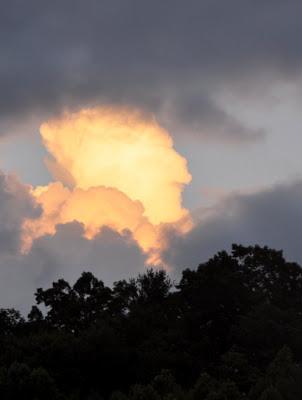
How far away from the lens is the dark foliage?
232 feet

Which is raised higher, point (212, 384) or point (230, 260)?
point (230, 260)

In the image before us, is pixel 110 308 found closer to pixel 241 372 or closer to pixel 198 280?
pixel 198 280

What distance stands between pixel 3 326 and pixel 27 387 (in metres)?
41.6

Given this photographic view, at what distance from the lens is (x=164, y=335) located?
93500mm

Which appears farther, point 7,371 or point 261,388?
point 7,371

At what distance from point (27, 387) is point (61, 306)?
45.6m

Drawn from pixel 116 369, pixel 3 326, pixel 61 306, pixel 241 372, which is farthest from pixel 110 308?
pixel 241 372

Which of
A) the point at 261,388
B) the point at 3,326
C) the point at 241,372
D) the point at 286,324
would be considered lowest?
the point at 261,388

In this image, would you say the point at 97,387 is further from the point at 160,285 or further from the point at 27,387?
the point at 160,285

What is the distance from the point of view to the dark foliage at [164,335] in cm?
7075

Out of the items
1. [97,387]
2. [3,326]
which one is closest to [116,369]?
[97,387]

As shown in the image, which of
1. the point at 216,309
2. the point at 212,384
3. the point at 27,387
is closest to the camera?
the point at 212,384

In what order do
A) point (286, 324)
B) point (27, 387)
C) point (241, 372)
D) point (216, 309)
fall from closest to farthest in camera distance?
point (27, 387) < point (241, 372) < point (286, 324) < point (216, 309)

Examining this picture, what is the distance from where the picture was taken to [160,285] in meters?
115
